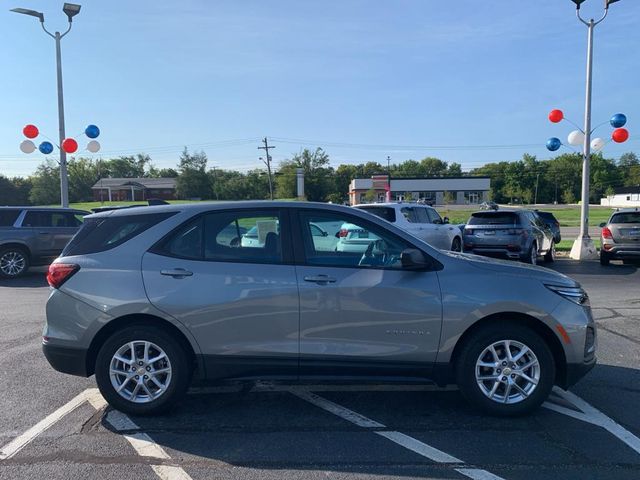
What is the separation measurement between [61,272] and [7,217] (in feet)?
32.9

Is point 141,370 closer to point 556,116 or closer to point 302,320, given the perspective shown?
point 302,320

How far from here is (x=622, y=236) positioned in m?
13.3

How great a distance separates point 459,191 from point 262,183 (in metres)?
41.2

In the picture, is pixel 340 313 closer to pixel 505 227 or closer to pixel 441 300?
pixel 441 300

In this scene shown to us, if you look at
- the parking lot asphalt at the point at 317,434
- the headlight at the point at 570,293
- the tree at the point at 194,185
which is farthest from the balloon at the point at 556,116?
the tree at the point at 194,185

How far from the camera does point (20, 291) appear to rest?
34.3 feet

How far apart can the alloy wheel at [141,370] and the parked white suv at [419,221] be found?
934 cm

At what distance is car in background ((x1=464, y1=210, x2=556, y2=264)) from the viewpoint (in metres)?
13.2

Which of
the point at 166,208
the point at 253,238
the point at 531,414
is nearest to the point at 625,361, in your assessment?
the point at 531,414

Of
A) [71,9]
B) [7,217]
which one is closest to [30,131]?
[71,9]

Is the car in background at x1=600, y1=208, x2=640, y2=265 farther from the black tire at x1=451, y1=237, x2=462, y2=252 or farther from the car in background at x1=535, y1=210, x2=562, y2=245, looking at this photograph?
the car in background at x1=535, y1=210, x2=562, y2=245

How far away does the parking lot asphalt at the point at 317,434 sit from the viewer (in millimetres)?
3252

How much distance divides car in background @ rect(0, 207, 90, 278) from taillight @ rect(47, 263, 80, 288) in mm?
9579

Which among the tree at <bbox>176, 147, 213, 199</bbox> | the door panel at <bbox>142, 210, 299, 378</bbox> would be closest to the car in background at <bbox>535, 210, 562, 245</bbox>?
the door panel at <bbox>142, 210, 299, 378</bbox>
